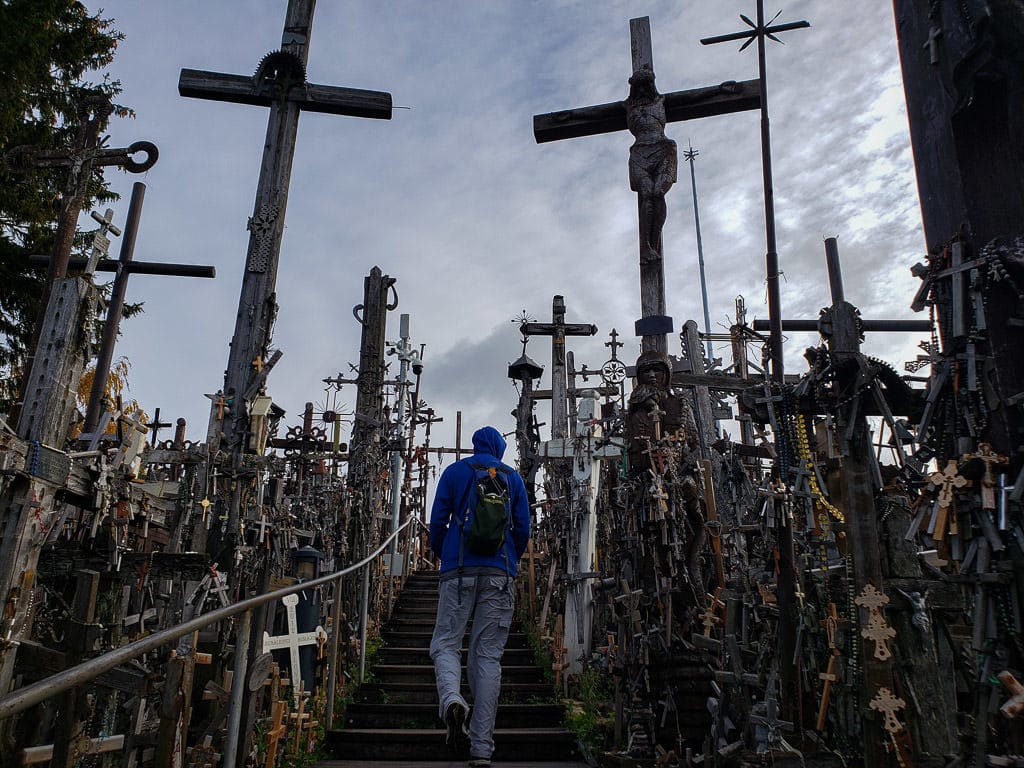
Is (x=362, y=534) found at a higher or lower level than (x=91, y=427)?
lower

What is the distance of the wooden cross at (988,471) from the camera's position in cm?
303

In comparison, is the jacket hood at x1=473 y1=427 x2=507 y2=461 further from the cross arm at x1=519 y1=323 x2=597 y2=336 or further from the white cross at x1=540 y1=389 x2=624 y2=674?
the cross arm at x1=519 y1=323 x2=597 y2=336

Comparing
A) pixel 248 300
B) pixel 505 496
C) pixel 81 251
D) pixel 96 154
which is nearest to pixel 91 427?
pixel 96 154

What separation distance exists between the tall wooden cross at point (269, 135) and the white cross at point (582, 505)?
424 cm

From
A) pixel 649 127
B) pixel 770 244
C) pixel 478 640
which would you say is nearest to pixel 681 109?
pixel 649 127

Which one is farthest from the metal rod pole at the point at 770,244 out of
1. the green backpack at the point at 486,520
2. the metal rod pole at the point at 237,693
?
the metal rod pole at the point at 237,693

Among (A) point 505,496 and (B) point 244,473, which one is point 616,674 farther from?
(B) point 244,473

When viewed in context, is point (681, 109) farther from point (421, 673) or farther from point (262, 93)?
point (421, 673)

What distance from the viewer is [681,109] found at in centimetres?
792

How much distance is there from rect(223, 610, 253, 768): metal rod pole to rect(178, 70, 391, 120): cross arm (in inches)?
220

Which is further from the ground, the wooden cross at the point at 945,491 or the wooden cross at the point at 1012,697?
the wooden cross at the point at 945,491

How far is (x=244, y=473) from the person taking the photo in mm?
5656

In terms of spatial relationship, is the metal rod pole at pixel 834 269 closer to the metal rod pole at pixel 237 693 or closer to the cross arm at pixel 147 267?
the metal rod pole at pixel 237 693

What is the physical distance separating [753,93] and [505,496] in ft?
17.5
